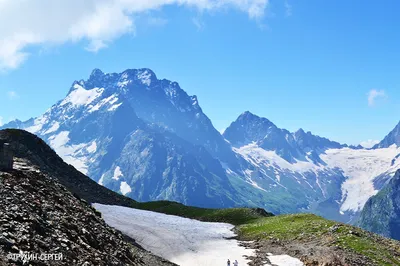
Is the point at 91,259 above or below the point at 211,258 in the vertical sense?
above

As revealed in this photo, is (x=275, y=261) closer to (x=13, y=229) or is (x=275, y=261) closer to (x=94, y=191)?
(x=13, y=229)

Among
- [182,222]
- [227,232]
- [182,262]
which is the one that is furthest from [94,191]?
[182,262]

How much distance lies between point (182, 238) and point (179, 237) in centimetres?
59

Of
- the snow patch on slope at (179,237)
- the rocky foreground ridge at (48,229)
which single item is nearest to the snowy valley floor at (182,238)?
the snow patch on slope at (179,237)

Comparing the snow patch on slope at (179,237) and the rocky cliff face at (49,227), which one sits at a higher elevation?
the rocky cliff face at (49,227)

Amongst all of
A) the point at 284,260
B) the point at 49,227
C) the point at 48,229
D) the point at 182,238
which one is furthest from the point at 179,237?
the point at 48,229

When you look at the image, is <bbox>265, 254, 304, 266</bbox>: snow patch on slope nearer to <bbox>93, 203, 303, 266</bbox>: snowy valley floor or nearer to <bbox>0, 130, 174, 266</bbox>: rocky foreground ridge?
<bbox>93, 203, 303, 266</bbox>: snowy valley floor

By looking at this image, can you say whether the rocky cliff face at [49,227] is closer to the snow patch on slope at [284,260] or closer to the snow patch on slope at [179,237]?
the snow patch on slope at [179,237]

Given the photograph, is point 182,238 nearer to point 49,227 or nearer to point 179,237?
point 179,237

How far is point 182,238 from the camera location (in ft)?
204

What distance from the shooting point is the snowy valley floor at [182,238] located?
52.0m

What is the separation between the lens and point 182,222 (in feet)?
251

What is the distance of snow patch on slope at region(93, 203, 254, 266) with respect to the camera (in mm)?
53062

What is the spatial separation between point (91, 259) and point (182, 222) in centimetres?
5002
